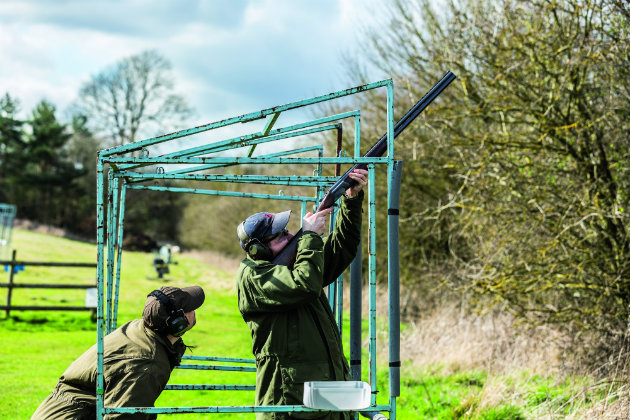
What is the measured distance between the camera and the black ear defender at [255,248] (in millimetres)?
3391

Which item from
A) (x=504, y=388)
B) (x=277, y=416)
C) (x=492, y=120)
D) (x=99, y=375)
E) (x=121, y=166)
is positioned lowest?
(x=504, y=388)

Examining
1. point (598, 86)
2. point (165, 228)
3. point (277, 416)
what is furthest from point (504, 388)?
point (165, 228)

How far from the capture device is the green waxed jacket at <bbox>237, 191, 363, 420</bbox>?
125 inches

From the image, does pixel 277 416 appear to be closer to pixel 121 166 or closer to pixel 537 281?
pixel 121 166

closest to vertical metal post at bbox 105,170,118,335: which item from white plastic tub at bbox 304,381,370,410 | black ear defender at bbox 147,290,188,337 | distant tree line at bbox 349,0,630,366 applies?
black ear defender at bbox 147,290,188,337

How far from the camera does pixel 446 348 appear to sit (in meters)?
9.40

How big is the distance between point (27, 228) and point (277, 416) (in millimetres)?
43248

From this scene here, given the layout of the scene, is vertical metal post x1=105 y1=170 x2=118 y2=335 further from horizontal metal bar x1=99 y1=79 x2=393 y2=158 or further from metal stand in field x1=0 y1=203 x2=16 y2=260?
metal stand in field x1=0 y1=203 x2=16 y2=260

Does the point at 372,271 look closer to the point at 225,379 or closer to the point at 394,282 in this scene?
the point at 394,282

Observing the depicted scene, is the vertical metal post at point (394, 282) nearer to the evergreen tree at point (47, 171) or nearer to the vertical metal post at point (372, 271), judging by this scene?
the vertical metal post at point (372, 271)

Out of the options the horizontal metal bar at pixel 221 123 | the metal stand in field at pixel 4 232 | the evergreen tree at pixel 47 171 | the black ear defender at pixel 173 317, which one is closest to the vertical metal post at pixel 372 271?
the horizontal metal bar at pixel 221 123

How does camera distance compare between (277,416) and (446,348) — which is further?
(446,348)

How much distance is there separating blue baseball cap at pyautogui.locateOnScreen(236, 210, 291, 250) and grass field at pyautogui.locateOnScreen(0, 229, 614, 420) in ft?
12.4

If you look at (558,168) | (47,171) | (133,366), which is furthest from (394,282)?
(47,171)
